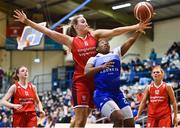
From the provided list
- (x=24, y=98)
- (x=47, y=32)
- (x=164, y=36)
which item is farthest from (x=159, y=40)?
(x=47, y=32)

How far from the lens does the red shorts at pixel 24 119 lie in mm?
7422

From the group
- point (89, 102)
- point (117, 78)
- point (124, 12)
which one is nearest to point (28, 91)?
point (89, 102)

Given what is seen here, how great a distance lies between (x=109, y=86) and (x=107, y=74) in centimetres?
16

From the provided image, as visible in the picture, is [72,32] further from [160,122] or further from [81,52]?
[160,122]

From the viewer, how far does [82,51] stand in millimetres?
5871

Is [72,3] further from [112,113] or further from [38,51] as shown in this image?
[112,113]

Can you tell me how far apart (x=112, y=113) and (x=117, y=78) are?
52 centimetres

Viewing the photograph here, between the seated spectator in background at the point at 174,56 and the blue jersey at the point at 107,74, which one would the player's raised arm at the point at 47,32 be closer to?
the blue jersey at the point at 107,74

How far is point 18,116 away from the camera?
294 inches

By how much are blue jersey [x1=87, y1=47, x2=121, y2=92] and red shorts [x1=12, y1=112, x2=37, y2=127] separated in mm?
2306

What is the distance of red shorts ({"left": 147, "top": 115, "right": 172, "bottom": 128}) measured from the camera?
24.0ft

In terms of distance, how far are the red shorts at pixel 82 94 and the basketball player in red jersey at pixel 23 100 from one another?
1783 mm

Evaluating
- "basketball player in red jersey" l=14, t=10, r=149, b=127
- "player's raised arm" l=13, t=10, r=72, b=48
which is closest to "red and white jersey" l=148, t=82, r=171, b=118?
"basketball player in red jersey" l=14, t=10, r=149, b=127

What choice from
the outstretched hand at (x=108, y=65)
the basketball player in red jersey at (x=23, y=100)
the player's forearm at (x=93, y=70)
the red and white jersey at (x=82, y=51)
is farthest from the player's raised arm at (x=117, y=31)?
the basketball player in red jersey at (x=23, y=100)
